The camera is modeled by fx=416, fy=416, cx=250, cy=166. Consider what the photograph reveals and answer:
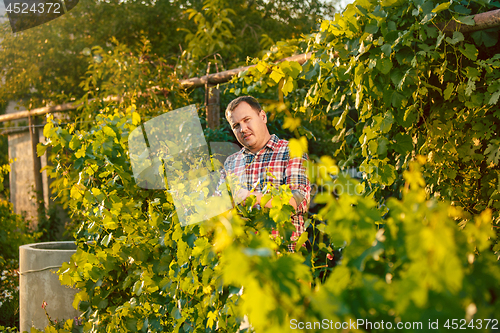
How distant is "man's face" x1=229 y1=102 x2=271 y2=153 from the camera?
2.32m

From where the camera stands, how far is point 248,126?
2.32m

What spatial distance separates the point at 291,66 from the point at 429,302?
2012 mm

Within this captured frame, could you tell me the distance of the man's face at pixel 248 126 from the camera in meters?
2.32

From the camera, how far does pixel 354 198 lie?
0.63m

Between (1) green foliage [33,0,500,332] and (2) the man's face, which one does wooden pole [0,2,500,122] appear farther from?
(2) the man's face

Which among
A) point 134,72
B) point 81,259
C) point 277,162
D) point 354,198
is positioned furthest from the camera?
point 134,72

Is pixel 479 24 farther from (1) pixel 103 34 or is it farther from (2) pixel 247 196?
(1) pixel 103 34

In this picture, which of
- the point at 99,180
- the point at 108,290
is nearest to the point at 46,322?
the point at 108,290

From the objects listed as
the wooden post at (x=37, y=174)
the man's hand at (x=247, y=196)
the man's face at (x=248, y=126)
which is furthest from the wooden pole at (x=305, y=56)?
the man's hand at (x=247, y=196)

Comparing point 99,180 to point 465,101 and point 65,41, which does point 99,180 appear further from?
point 65,41

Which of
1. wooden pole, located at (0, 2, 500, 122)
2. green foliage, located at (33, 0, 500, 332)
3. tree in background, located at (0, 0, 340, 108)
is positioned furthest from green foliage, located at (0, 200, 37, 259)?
tree in background, located at (0, 0, 340, 108)

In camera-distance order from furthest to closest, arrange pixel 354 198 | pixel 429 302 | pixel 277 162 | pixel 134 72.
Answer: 1. pixel 134 72
2. pixel 277 162
3. pixel 354 198
4. pixel 429 302

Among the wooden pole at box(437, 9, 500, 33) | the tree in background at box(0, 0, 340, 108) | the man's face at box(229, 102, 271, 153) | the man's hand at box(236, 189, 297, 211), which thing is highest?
the tree in background at box(0, 0, 340, 108)

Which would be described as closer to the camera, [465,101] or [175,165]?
[175,165]
